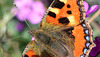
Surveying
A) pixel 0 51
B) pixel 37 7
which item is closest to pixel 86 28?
pixel 0 51

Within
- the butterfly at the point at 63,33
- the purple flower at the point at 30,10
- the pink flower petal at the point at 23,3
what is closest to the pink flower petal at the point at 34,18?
the purple flower at the point at 30,10

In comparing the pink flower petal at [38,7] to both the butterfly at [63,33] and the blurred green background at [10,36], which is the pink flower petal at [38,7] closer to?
the blurred green background at [10,36]

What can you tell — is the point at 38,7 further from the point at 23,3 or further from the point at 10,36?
the point at 10,36

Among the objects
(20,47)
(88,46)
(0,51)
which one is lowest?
(20,47)

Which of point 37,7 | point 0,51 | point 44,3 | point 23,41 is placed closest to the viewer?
point 0,51

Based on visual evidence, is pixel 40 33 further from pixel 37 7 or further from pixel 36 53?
pixel 37 7

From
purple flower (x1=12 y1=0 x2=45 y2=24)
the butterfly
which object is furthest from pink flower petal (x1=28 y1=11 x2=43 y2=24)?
the butterfly
